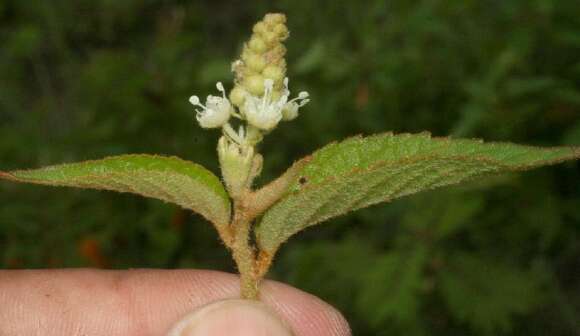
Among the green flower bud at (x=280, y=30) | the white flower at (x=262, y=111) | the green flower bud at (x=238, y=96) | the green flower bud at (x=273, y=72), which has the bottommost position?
the white flower at (x=262, y=111)

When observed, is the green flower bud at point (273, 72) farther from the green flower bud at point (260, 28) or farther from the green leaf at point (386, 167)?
the green leaf at point (386, 167)

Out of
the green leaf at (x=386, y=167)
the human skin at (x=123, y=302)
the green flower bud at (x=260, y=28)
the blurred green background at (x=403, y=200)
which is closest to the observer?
the green leaf at (x=386, y=167)

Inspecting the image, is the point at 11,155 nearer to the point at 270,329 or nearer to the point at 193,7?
the point at 193,7

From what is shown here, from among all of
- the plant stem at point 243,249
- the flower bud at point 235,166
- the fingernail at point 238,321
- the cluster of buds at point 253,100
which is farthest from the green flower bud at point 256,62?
the fingernail at point 238,321

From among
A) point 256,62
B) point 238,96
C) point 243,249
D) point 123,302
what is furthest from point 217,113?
point 123,302

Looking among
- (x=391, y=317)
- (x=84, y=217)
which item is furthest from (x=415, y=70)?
(x=84, y=217)

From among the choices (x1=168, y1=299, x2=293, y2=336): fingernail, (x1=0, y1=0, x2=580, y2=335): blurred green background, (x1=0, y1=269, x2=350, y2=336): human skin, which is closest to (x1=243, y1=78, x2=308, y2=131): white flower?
(x1=168, y1=299, x2=293, y2=336): fingernail

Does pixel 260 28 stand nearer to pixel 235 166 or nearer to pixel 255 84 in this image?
pixel 255 84

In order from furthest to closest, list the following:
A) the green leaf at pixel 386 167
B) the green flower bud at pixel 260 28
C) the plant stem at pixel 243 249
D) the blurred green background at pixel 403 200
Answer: the blurred green background at pixel 403 200 < the plant stem at pixel 243 249 < the green flower bud at pixel 260 28 < the green leaf at pixel 386 167
